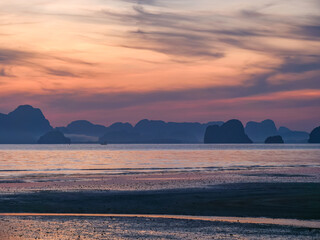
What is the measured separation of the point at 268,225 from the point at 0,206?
2000 centimetres

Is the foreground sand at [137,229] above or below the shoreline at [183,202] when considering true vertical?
above

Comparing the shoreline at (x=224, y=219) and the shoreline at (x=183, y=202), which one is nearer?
the shoreline at (x=224, y=219)

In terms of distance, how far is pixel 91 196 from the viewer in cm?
4259

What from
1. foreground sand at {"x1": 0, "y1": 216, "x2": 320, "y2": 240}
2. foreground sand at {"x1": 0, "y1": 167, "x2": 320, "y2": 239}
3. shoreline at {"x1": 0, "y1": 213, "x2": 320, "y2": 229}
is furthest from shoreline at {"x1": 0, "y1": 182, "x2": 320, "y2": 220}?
foreground sand at {"x1": 0, "y1": 216, "x2": 320, "y2": 240}

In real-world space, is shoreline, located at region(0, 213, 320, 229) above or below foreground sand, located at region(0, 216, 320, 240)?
below

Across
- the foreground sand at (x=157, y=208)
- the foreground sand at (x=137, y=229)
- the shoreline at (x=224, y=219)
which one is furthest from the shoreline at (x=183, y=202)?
the foreground sand at (x=137, y=229)

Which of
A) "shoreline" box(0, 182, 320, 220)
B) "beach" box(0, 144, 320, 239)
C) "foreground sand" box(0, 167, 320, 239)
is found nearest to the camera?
"foreground sand" box(0, 167, 320, 239)

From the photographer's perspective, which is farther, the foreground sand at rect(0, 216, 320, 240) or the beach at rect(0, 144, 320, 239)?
the beach at rect(0, 144, 320, 239)

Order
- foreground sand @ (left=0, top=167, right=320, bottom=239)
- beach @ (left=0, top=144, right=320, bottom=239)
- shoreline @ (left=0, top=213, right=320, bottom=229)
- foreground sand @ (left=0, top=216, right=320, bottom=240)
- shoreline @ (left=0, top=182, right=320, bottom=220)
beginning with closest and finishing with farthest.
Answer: foreground sand @ (left=0, top=216, right=320, bottom=240) → foreground sand @ (left=0, top=167, right=320, bottom=239) → beach @ (left=0, top=144, right=320, bottom=239) → shoreline @ (left=0, top=213, right=320, bottom=229) → shoreline @ (left=0, top=182, right=320, bottom=220)

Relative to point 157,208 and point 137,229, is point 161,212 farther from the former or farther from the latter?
point 137,229

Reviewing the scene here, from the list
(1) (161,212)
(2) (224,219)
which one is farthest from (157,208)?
(2) (224,219)

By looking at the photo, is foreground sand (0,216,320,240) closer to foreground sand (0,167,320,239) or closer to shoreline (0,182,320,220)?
foreground sand (0,167,320,239)

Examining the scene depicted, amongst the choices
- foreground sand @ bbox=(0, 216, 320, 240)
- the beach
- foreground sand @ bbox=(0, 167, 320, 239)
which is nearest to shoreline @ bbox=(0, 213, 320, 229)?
the beach

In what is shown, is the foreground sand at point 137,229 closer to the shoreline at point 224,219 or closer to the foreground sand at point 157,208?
the foreground sand at point 157,208
